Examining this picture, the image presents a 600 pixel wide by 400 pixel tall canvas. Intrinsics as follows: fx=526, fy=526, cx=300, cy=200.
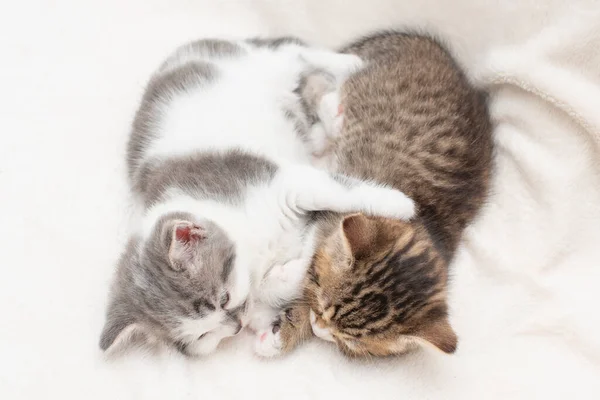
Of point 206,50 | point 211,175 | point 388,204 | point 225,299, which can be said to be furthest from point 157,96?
point 388,204

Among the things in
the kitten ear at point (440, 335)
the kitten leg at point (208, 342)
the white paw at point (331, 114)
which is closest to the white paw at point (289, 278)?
the kitten leg at point (208, 342)

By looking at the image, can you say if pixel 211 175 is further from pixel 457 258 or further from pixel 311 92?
pixel 457 258

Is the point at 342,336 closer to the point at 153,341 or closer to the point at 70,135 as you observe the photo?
the point at 153,341

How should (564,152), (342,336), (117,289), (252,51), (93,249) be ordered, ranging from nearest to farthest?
(342,336) < (117,289) < (564,152) < (93,249) < (252,51)

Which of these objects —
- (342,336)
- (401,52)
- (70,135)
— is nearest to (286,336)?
(342,336)

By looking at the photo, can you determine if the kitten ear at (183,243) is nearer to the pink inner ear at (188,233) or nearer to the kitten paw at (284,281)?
the pink inner ear at (188,233)
